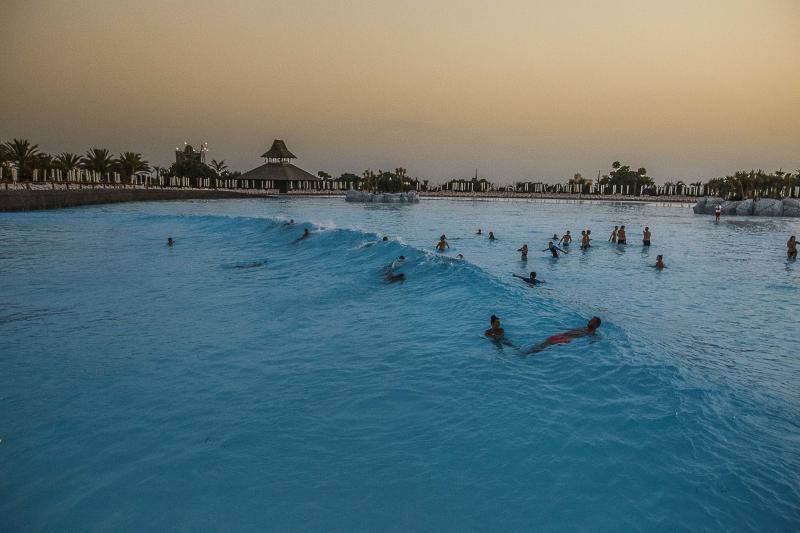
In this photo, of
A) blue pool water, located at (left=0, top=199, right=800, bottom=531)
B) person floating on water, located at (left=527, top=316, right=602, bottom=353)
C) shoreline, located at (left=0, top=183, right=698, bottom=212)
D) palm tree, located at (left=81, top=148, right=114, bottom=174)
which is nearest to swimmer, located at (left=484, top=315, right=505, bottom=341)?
blue pool water, located at (left=0, top=199, right=800, bottom=531)

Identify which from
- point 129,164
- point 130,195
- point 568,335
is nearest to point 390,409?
point 568,335

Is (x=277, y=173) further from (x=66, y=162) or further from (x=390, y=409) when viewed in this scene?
(x=390, y=409)

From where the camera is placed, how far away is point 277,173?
89188 mm

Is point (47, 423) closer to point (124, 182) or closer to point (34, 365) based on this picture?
point (34, 365)

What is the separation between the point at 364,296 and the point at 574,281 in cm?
727

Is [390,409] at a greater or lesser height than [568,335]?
lesser

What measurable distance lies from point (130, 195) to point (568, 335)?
6174 centimetres

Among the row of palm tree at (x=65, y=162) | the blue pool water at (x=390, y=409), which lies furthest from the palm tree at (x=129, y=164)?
the blue pool water at (x=390, y=409)

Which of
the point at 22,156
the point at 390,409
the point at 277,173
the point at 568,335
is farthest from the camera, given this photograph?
the point at 277,173

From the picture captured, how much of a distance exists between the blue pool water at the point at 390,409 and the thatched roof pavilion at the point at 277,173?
77864 mm

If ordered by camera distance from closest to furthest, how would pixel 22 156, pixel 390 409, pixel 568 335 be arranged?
pixel 390 409 → pixel 568 335 → pixel 22 156

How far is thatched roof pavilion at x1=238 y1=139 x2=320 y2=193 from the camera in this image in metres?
88.8

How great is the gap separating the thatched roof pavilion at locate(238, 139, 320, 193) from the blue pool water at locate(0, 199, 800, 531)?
255 ft

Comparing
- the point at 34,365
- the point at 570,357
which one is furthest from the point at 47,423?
the point at 570,357
